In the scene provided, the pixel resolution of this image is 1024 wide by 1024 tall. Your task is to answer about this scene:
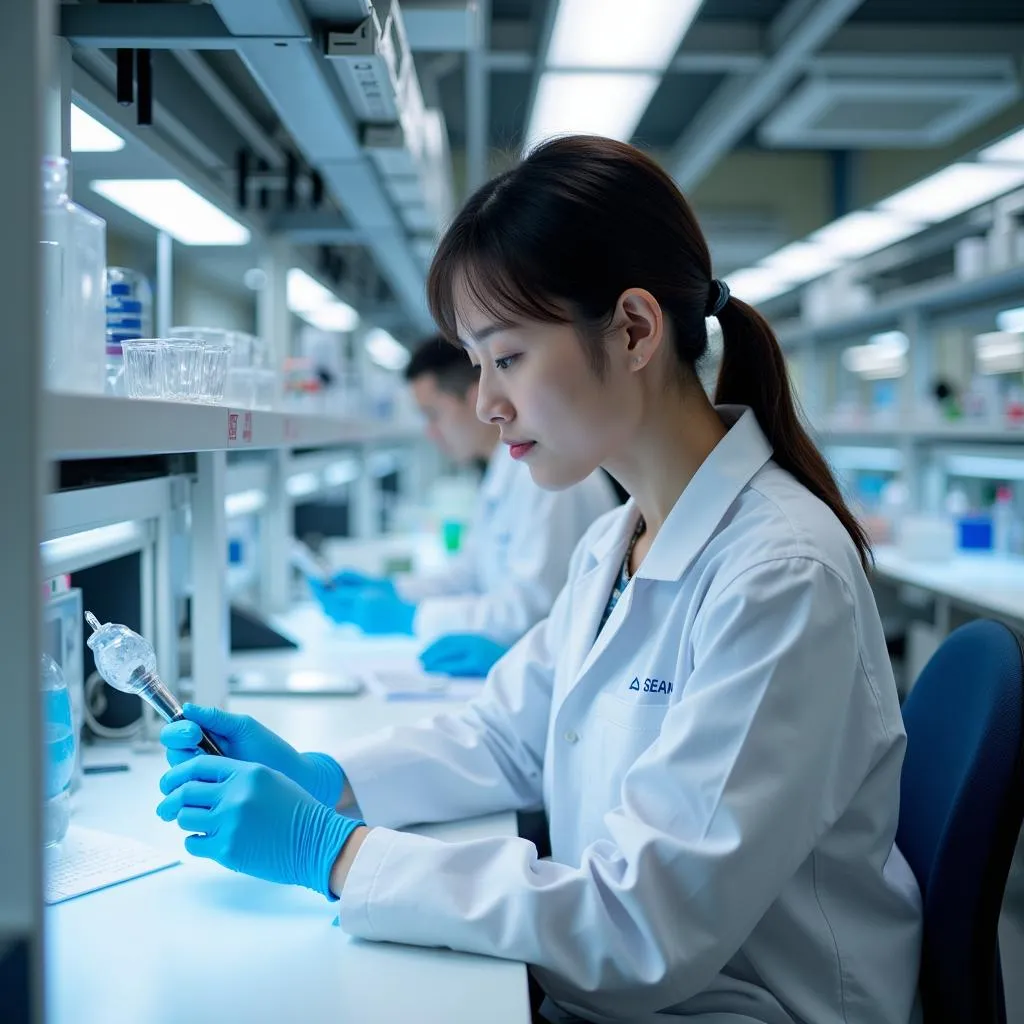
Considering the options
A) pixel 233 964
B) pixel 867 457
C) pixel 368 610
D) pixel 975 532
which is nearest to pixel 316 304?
pixel 368 610

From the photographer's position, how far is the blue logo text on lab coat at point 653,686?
1167mm

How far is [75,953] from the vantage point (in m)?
0.98

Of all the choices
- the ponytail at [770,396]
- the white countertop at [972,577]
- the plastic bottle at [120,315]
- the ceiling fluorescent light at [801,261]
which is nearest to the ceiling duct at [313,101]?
the plastic bottle at [120,315]

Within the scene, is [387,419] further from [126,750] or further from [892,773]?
[892,773]

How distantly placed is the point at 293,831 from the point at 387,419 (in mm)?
3502

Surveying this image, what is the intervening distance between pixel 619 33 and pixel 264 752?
1.85 metres

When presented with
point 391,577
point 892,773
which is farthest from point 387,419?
point 892,773

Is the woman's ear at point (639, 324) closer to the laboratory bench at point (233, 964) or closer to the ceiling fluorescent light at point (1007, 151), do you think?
the laboratory bench at point (233, 964)

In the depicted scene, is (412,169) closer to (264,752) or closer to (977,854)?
(264,752)

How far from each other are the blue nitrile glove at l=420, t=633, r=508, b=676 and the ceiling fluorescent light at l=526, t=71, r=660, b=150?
1278 millimetres

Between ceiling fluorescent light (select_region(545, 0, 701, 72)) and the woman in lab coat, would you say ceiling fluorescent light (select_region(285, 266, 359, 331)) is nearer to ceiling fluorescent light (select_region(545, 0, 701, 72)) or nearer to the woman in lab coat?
ceiling fluorescent light (select_region(545, 0, 701, 72))

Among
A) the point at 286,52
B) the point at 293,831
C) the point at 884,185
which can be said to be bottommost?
the point at 293,831

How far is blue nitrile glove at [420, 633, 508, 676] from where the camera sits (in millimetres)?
2264

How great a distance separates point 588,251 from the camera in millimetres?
1140
